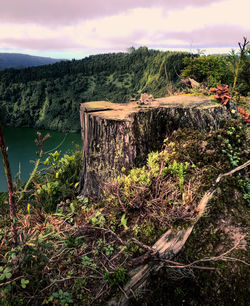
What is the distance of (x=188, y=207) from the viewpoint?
8.11 ft

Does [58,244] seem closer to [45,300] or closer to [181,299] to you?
[45,300]

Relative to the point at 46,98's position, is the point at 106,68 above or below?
above

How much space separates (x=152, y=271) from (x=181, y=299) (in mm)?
343

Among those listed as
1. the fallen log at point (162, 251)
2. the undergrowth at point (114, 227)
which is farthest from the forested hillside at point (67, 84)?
the fallen log at point (162, 251)

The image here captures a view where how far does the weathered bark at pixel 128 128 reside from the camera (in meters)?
3.35

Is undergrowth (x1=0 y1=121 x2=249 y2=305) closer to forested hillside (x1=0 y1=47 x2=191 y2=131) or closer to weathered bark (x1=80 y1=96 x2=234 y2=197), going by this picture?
weathered bark (x1=80 y1=96 x2=234 y2=197)

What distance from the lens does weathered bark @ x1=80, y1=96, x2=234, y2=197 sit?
3346mm

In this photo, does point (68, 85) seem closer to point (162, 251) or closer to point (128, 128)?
point (128, 128)

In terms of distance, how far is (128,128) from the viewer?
3293mm

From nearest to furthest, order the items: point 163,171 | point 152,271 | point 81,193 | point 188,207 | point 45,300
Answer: point 45,300, point 152,271, point 188,207, point 163,171, point 81,193

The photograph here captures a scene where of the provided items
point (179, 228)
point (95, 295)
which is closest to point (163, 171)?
point (179, 228)

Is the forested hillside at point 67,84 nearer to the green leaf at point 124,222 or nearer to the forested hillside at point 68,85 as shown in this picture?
the forested hillside at point 68,85

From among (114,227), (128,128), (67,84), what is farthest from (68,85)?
(114,227)

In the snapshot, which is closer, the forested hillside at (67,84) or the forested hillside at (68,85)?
the forested hillside at (68,85)
